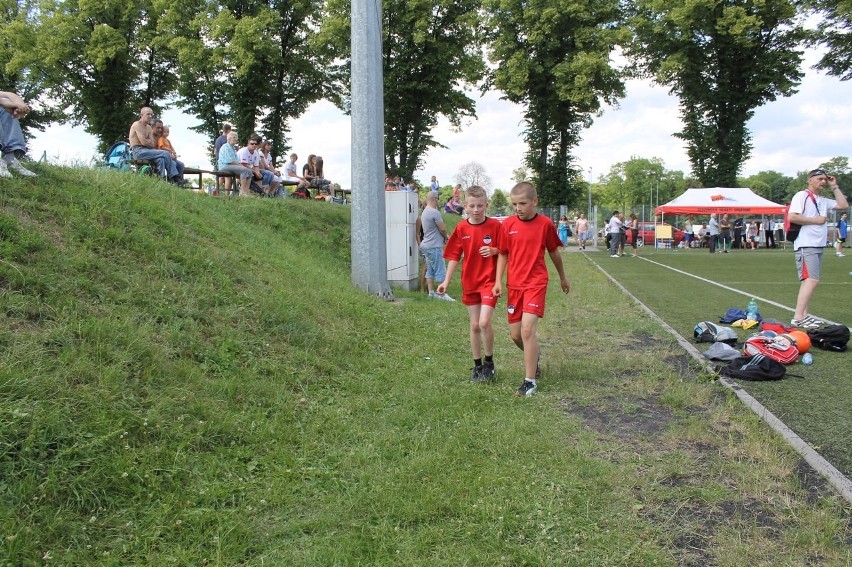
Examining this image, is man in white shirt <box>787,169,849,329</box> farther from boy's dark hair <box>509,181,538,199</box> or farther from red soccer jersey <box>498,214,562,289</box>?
boy's dark hair <box>509,181,538,199</box>

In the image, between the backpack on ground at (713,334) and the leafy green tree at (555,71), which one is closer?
the backpack on ground at (713,334)

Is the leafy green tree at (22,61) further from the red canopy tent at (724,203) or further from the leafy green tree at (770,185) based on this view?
the leafy green tree at (770,185)

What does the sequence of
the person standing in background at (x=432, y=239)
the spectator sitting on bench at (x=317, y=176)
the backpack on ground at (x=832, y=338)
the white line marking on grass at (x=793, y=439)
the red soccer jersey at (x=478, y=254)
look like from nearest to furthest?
the white line marking on grass at (x=793, y=439)
the red soccer jersey at (x=478, y=254)
the backpack on ground at (x=832, y=338)
the person standing in background at (x=432, y=239)
the spectator sitting on bench at (x=317, y=176)

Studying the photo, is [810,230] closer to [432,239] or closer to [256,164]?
[432,239]

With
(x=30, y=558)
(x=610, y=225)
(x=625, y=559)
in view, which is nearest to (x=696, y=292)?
(x=625, y=559)

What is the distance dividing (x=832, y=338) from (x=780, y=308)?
3.54 metres

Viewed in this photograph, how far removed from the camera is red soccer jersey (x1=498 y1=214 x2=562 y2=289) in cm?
549

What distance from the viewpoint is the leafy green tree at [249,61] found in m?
32.8

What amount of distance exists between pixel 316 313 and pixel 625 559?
4.72 meters

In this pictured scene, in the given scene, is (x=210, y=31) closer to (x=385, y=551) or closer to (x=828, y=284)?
(x=828, y=284)

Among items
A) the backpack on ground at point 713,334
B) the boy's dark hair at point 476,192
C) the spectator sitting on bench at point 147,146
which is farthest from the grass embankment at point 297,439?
the spectator sitting on bench at point 147,146

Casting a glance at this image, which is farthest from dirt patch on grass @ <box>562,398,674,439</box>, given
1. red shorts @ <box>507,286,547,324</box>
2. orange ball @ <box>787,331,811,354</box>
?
orange ball @ <box>787,331,811,354</box>

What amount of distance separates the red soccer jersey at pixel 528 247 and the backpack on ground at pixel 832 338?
370cm

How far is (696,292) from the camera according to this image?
42.2 feet
